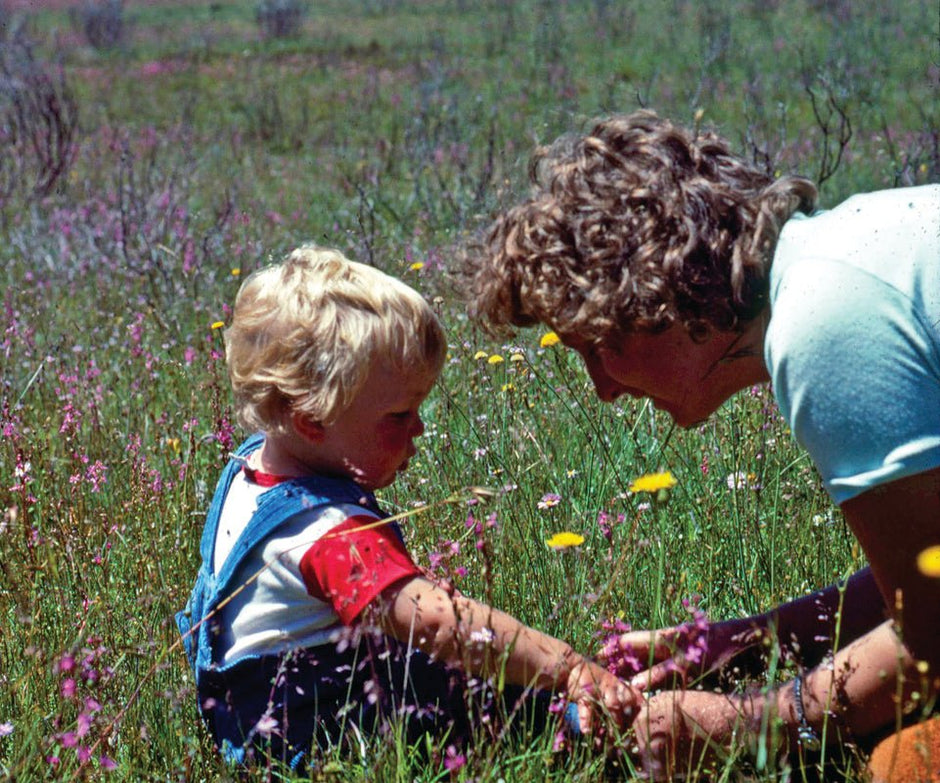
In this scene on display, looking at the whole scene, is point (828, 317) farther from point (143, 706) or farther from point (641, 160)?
point (143, 706)

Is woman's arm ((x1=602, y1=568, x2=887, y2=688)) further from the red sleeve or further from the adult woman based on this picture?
the red sleeve

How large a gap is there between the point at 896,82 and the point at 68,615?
1399cm

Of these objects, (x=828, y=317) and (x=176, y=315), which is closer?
(x=828, y=317)

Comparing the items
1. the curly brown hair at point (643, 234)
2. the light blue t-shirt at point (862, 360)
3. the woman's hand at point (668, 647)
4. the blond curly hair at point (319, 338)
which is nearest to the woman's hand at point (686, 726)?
the woman's hand at point (668, 647)

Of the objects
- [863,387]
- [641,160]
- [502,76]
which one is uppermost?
[641,160]

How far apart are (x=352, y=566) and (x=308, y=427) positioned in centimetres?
32

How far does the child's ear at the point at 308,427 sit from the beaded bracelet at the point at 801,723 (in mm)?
890

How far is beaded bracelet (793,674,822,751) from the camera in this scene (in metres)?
1.84

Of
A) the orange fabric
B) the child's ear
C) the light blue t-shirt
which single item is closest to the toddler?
the child's ear

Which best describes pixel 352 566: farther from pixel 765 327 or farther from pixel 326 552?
pixel 765 327

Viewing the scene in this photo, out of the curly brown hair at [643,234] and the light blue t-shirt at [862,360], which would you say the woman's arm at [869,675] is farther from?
the curly brown hair at [643,234]

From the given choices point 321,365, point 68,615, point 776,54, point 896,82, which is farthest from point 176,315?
point 776,54

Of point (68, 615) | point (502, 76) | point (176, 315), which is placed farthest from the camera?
point (502, 76)

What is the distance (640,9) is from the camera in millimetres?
21703
